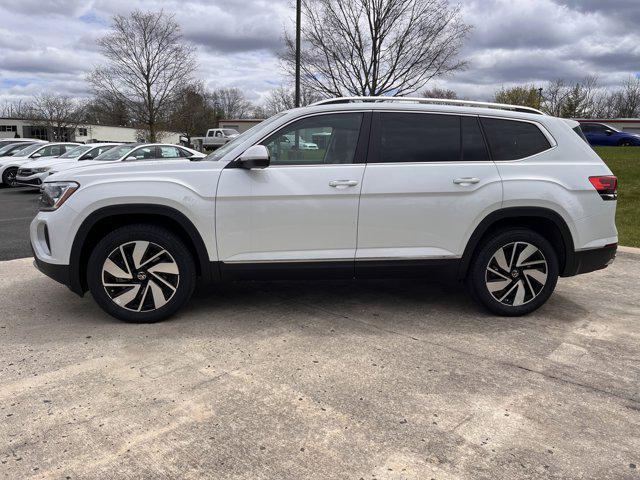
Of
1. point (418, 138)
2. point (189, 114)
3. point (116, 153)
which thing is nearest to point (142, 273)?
point (418, 138)

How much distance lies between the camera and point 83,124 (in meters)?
71.1

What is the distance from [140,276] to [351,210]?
69.5 inches

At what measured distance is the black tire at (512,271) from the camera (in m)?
4.40

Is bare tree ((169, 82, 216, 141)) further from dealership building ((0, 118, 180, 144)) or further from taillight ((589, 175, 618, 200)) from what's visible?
taillight ((589, 175, 618, 200))

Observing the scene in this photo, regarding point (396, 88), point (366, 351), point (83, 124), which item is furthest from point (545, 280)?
point (83, 124)

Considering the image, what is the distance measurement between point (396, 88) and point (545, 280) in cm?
1416

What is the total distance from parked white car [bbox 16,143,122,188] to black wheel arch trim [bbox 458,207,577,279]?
13.8 m

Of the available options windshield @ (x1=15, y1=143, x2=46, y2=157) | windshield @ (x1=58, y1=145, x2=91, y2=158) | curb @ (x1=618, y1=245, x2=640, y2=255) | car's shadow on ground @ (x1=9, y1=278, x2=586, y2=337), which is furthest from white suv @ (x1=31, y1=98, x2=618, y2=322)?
windshield @ (x1=15, y1=143, x2=46, y2=157)

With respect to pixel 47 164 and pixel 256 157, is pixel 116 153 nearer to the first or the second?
pixel 47 164

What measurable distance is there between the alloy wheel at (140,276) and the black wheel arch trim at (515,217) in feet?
7.86

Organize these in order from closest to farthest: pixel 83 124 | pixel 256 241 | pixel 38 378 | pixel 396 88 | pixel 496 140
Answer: pixel 38 378, pixel 256 241, pixel 496 140, pixel 396 88, pixel 83 124

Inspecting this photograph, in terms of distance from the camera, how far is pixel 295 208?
412cm

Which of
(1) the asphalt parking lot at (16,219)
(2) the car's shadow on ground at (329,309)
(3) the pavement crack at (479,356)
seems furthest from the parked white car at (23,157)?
(3) the pavement crack at (479,356)

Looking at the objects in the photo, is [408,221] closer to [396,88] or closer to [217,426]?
[217,426]
